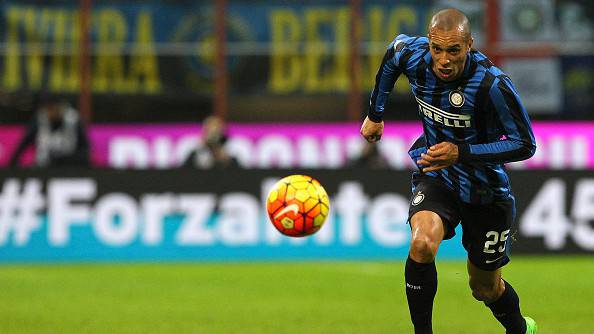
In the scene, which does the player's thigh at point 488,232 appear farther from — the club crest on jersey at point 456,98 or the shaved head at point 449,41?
the shaved head at point 449,41

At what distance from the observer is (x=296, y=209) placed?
305 inches

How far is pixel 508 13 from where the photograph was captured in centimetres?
2086

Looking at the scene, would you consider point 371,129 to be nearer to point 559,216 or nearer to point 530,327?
point 530,327

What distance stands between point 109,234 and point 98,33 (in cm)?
724

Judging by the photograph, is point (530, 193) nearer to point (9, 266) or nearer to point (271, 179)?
point (271, 179)

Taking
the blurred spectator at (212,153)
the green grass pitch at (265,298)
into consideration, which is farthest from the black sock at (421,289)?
the blurred spectator at (212,153)

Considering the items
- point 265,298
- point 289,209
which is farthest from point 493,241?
point 265,298

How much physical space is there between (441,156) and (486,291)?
1.13m

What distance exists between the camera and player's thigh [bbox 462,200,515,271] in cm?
734

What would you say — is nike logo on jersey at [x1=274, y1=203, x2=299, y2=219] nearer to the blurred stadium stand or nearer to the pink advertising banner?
the pink advertising banner

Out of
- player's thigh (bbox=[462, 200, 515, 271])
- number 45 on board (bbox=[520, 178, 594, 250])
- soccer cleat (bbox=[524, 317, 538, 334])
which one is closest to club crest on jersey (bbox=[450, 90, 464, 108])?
player's thigh (bbox=[462, 200, 515, 271])

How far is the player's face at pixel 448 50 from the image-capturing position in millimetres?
6785

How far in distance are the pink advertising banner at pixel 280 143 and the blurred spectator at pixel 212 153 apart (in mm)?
4042

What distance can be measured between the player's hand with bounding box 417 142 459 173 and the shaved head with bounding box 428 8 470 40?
0.62 meters
